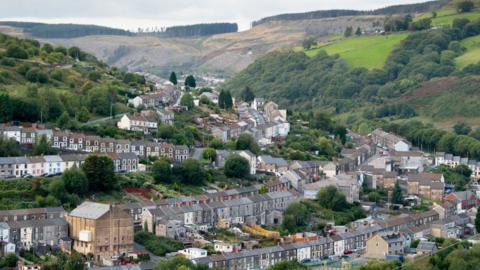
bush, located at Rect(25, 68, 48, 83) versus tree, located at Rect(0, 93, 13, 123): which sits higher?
bush, located at Rect(25, 68, 48, 83)

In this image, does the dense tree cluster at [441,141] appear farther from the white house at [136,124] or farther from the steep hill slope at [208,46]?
the steep hill slope at [208,46]

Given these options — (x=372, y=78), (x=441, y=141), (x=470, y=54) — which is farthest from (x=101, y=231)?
(x=470, y=54)

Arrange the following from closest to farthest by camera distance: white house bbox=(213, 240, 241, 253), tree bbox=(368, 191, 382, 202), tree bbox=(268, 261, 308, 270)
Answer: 1. tree bbox=(268, 261, 308, 270)
2. white house bbox=(213, 240, 241, 253)
3. tree bbox=(368, 191, 382, 202)

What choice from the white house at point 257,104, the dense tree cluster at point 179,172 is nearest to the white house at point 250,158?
the dense tree cluster at point 179,172

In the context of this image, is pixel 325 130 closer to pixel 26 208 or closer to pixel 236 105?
pixel 236 105

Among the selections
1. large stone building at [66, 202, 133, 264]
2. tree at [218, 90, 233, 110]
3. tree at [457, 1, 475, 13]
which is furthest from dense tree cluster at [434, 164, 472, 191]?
tree at [457, 1, 475, 13]

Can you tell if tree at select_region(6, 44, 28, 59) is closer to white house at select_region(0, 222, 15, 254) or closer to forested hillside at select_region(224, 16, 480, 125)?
forested hillside at select_region(224, 16, 480, 125)
